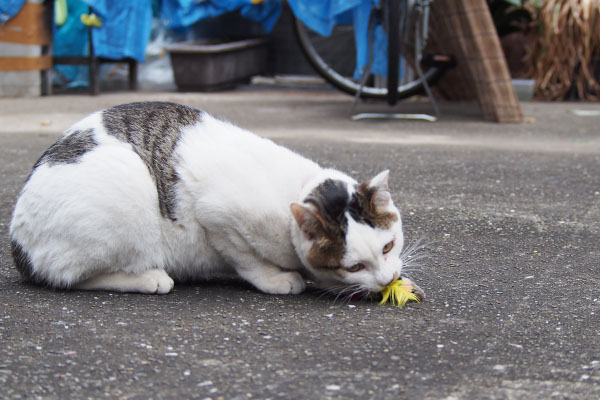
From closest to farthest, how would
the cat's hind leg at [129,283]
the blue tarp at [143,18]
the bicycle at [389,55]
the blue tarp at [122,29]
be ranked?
the cat's hind leg at [129,283], the bicycle at [389,55], the blue tarp at [143,18], the blue tarp at [122,29]

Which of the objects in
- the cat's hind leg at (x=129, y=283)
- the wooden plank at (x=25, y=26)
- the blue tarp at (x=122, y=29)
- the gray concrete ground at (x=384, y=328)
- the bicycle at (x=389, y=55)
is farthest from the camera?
the blue tarp at (x=122, y=29)

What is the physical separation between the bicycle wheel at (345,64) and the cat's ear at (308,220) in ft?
13.3

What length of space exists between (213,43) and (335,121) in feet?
11.0

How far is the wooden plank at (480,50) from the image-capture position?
5.88 m

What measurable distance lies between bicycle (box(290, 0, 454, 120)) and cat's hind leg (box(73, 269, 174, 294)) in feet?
12.6

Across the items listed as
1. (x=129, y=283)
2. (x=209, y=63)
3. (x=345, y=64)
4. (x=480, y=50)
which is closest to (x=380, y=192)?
(x=129, y=283)

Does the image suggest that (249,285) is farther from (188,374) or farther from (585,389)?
(585,389)

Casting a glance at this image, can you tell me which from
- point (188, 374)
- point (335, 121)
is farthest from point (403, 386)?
point (335, 121)

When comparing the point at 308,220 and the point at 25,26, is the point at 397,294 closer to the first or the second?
the point at 308,220

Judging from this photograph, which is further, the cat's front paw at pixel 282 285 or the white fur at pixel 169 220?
the cat's front paw at pixel 282 285

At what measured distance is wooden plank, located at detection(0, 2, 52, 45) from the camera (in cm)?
763

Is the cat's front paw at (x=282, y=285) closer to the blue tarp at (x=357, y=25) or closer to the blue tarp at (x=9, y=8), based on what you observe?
the blue tarp at (x=357, y=25)

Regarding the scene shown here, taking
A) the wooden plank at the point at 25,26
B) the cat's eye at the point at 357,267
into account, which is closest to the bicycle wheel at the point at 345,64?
the wooden plank at the point at 25,26

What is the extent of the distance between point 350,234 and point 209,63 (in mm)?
6415
